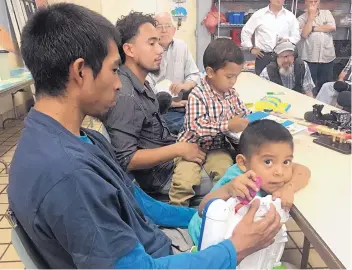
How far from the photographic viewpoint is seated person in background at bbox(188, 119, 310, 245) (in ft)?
3.43

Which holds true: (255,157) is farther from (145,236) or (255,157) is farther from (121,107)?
(121,107)

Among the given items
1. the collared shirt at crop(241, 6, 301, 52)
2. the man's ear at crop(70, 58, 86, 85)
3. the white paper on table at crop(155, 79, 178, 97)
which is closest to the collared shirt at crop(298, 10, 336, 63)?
the collared shirt at crop(241, 6, 301, 52)

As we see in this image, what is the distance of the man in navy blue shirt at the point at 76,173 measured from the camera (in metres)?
0.66

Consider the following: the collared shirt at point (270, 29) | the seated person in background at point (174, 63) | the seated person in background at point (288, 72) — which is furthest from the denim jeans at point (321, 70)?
the seated person in background at point (174, 63)

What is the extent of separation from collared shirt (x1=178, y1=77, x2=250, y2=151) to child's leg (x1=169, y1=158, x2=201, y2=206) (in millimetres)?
189

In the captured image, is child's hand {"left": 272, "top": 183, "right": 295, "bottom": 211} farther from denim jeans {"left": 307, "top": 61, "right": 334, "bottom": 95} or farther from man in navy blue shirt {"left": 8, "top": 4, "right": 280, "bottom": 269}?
denim jeans {"left": 307, "top": 61, "right": 334, "bottom": 95}

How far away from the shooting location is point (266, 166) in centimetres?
112

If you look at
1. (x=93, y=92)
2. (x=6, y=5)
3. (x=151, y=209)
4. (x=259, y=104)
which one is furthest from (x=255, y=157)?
(x=6, y=5)

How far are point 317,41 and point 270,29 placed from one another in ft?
2.62

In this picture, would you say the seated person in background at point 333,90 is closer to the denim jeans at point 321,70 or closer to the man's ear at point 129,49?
the man's ear at point 129,49

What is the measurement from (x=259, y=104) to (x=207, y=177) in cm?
63

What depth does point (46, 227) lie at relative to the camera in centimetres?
67

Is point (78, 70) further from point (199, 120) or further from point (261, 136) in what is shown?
point (199, 120)

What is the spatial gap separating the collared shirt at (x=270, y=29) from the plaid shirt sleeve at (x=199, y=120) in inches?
117
